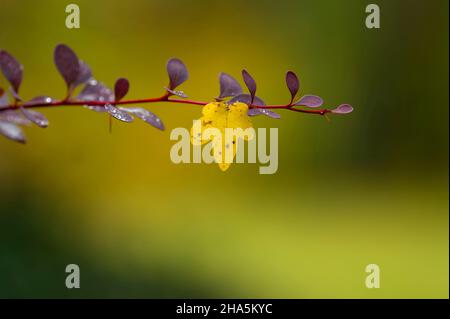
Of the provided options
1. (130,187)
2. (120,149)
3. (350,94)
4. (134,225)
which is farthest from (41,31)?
(350,94)

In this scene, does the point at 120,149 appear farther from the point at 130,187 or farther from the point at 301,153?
the point at 301,153

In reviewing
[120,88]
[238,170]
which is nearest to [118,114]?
[120,88]

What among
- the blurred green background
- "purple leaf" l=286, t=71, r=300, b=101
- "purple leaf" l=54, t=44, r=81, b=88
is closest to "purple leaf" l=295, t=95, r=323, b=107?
"purple leaf" l=286, t=71, r=300, b=101

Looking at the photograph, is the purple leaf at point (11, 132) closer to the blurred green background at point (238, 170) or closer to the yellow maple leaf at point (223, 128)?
the yellow maple leaf at point (223, 128)

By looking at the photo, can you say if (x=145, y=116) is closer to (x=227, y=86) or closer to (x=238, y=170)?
(x=227, y=86)

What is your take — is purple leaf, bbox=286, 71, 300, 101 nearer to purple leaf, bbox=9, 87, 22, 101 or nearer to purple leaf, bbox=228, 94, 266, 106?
purple leaf, bbox=228, 94, 266, 106
